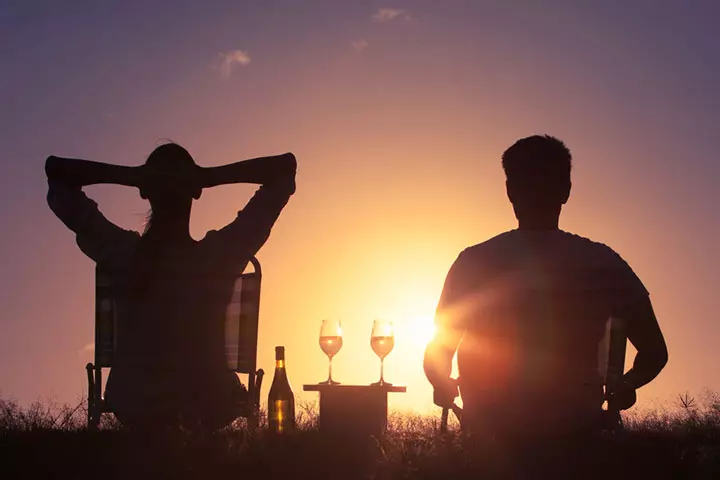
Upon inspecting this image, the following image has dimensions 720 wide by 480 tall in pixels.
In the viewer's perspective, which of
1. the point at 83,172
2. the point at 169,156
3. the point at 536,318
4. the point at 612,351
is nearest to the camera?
the point at 536,318

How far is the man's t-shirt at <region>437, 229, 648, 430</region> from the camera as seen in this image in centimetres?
396

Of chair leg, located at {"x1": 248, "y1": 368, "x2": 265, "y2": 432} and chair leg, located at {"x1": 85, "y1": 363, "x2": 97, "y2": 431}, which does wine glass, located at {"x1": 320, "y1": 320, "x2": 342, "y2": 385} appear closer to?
chair leg, located at {"x1": 248, "y1": 368, "x2": 265, "y2": 432}

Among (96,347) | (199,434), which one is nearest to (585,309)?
(199,434)

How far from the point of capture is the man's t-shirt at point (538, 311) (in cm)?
396

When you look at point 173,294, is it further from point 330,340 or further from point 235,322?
point 330,340

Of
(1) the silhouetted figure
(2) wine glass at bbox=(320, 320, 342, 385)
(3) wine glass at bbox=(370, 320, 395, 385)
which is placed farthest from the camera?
(2) wine glass at bbox=(320, 320, 342, 385)

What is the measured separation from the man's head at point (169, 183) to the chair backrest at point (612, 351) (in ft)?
8.46

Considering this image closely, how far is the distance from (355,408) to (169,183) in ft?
5.68

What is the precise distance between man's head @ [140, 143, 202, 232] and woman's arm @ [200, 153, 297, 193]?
0.44 feet

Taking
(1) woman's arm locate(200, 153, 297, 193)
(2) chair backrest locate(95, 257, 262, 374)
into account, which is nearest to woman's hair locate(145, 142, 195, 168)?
(1) woman's arm locate(200, 153, 297, 193)

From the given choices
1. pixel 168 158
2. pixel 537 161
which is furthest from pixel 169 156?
pixel 537 161

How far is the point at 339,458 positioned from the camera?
412 centimetres

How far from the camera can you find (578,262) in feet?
13.1

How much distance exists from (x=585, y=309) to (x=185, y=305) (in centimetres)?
241
